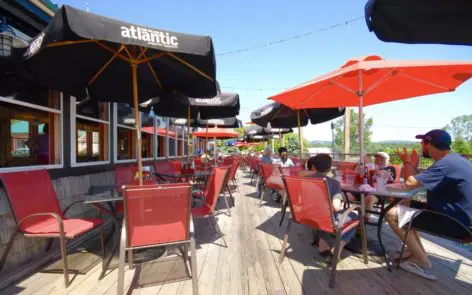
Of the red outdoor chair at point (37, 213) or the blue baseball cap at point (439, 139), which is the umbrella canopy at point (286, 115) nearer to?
the blue baseball cap at point (439, 139)

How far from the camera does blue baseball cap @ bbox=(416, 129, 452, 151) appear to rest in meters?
2.38

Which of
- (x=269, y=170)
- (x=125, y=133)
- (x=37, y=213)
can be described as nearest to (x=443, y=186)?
(x=269, y=170)

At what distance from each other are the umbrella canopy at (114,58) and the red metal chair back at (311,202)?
146cm

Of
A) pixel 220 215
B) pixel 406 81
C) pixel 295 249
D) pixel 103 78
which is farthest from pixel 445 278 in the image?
pixel 103 78

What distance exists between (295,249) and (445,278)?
1419 mm

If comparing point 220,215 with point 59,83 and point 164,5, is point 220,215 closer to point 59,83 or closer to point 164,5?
point 59,83

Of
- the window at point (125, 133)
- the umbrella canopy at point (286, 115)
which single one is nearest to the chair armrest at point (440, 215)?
the umbrella canopy at point (286, 115)

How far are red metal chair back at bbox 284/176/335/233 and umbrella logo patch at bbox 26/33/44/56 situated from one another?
8.05 ft

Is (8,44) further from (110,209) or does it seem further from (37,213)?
(110,209)

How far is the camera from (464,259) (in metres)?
2.88

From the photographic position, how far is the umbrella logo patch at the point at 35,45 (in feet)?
7.02

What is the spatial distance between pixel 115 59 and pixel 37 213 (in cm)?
197

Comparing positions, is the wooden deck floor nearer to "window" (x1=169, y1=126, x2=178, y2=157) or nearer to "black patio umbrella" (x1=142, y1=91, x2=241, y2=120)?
"black patio umbrella" (x1=142, y1=91, x2=241, y2=120)

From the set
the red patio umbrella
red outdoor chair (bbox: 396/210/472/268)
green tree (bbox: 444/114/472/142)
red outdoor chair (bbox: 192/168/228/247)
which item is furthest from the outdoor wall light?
green tree (bbox: 444/114/472/142)
